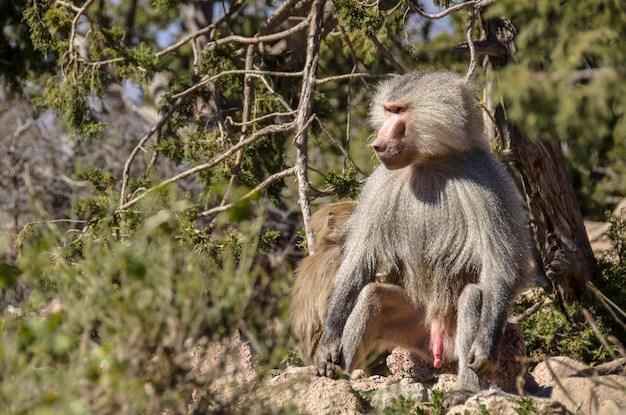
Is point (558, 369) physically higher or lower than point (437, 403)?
lower

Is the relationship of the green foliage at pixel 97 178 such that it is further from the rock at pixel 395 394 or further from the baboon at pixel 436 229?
the rock at pixel 395 394

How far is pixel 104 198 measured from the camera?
6590 mm

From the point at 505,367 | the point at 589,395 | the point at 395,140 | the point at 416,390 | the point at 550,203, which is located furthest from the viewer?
the point at 550,203

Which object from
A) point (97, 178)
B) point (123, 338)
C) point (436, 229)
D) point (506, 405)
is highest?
point (123, 338)

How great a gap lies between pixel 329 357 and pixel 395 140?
136 centimetres

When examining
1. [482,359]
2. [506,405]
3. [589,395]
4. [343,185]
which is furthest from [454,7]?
[506,405]

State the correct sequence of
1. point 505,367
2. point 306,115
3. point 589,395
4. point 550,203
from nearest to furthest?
point 589,395 < point 505,367 < point 306,115 < point 550,203

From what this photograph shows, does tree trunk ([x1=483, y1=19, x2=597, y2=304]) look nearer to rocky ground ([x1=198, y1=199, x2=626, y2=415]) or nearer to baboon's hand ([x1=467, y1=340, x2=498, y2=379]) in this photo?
rocky ground ([x1=198, y1=199, x2=626, y2=415])

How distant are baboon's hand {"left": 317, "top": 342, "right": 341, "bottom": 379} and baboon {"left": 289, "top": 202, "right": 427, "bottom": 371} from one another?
0.10m

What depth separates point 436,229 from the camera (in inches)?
217

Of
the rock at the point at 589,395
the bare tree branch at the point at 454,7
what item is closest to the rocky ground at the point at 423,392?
the rock at the point at 589,395

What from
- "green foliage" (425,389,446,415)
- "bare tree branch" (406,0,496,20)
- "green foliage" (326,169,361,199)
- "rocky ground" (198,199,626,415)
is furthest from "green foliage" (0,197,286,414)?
"green foliage" (326,169,361,199)

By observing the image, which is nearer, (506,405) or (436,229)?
(506,405)

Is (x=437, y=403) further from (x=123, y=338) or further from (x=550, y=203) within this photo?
(x=550, y=203)
